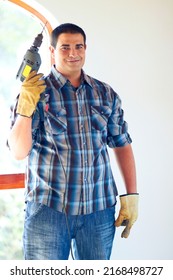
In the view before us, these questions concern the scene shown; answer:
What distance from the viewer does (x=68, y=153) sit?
1.31m

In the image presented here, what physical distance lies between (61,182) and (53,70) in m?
0.45

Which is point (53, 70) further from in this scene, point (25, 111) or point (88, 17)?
point (88, 17)

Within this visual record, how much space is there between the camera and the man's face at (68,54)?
1.39 metres

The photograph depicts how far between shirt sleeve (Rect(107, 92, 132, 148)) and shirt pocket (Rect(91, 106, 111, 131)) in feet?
0.17

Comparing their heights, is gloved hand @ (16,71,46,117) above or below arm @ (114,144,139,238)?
above

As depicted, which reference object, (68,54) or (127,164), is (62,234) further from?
(68,54)

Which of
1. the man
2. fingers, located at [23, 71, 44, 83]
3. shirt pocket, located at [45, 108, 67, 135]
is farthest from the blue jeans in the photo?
fingers, located at [23, 71, 44, 83]

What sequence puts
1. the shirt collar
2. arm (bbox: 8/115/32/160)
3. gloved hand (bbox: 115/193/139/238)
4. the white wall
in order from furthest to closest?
1. the white wall
2. gloved hand (bbox: 115/193/139/238)
3. the shirt collar
4. arm (bbox: 8/115/32/160)

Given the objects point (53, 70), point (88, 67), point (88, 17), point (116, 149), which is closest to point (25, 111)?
point (53, 70)

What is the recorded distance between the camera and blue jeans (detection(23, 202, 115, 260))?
1281mm

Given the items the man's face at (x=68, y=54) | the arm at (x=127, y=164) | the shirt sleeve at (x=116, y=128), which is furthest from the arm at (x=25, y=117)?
the arm at (x=127, y=164)

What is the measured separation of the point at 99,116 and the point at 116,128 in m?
0.12

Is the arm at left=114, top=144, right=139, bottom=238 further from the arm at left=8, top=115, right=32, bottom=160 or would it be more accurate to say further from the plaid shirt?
the arm at left=8, top=115, right=32, bottom=160

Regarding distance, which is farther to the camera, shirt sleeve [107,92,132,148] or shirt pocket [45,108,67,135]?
shirt sleeve [107,92,132,148]
